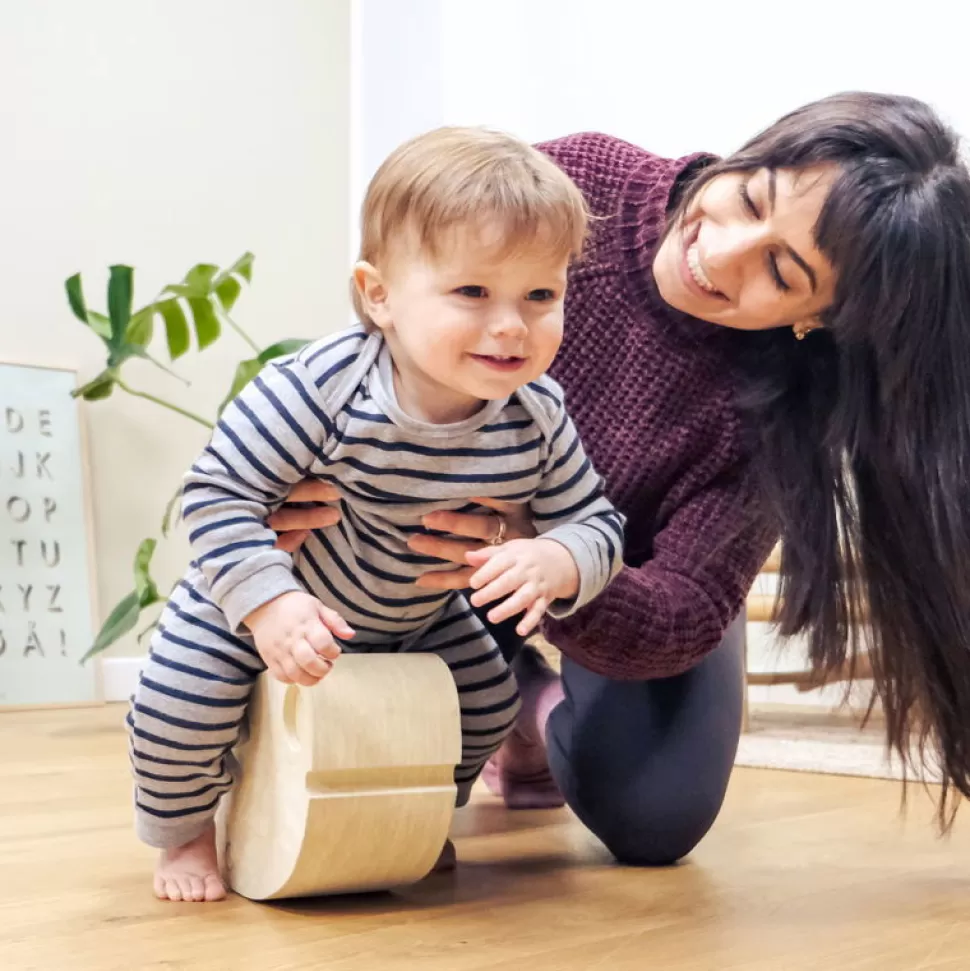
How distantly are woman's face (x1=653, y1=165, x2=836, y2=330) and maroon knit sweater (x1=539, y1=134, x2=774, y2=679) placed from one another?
10cm

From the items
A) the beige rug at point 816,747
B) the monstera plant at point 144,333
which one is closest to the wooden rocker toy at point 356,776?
the beige rug at point 816,747

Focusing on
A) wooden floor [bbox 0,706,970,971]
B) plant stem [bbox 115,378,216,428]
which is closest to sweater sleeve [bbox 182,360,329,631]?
wooden floor [bbox 0,706,970,971]

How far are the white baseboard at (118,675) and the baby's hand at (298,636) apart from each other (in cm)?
198

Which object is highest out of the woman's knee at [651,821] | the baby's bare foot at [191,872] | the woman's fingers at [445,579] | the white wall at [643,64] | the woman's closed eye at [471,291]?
the white wall at [643,64]

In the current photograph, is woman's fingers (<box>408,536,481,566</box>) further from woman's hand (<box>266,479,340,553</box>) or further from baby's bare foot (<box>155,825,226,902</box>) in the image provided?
baby's bare foot (<box>155,825,226,902</box>)

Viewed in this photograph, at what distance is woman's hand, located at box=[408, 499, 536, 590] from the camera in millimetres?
1154

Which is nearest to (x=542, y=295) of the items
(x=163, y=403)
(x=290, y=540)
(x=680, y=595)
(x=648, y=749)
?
(x=290, y=540)

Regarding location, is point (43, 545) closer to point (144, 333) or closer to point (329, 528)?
point (144, 333)

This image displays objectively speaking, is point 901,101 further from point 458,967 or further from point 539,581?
point 458,967

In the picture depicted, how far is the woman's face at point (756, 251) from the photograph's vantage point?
1209mm

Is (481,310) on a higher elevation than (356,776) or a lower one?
higher

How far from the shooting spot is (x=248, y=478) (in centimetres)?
111

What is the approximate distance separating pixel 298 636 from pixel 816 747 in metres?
1.52

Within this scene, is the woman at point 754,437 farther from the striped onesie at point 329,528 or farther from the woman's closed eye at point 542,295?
the woman's closed eye at point 542,295
